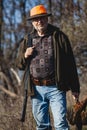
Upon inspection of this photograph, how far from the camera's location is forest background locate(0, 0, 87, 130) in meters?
9.73

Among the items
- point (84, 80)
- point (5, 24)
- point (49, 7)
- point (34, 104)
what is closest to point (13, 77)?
Answer: point (5, 24)

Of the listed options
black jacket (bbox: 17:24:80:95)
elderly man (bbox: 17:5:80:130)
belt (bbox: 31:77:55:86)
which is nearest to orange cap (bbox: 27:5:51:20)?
elderly man (bbox: 17:5:80:130)

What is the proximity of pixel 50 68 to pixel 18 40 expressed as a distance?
19.4 metres

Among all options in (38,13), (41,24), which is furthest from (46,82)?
(38,13)

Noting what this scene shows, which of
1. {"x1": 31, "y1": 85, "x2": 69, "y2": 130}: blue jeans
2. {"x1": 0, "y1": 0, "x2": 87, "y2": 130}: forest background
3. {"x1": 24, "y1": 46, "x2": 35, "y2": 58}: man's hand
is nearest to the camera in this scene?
{"x1": 31, "y1": 85, "x2": 69, "y2": 130}: blue jeans

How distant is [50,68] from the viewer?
6457 mm

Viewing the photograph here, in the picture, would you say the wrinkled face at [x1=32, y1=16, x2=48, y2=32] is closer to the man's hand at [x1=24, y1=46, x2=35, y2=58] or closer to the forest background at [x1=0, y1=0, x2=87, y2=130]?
the man's hand at [x1=24, y1=46, x2=35, y2=58]

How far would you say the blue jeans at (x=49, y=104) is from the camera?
6391mm

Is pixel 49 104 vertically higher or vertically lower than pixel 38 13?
lower

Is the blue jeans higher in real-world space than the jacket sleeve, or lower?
lower

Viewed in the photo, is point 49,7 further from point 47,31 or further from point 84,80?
point 47,31

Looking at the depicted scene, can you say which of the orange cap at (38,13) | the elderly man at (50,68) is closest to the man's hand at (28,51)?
the elderly man at (50,68)

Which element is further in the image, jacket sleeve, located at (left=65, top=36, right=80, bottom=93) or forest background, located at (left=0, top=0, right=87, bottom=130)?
forest background, located at (left=0, top=0, right=87, bottom=130)

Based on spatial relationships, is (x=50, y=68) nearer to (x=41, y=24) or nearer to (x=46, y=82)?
(x=46, y=82)
